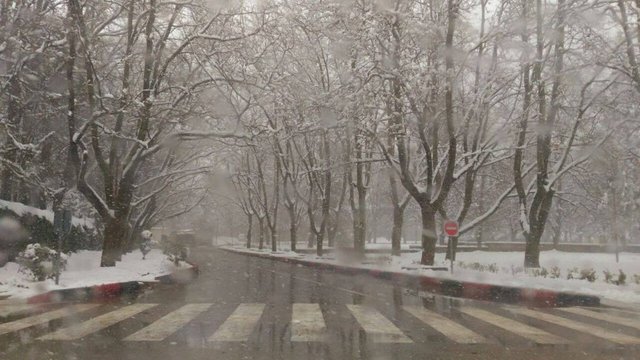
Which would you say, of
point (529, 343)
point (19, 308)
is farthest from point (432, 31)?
point (19, 308)

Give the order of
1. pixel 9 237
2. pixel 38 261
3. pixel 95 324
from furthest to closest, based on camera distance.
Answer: pixel 9 237 < pixel 38 261 < pixel 95 324

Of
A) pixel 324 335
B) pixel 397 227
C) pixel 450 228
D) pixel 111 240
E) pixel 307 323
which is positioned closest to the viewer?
pixel 324 335

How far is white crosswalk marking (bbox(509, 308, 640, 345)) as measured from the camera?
9.45 metres

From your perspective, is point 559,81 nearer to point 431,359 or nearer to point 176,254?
point 431,359

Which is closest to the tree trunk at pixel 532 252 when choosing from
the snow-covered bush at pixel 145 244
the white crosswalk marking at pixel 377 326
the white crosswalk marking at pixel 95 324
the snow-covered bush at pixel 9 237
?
the white crosswalk marking at pixel 377 326

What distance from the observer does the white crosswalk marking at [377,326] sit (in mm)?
9105

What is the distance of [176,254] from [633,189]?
3687 cm

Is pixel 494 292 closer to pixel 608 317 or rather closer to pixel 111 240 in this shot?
pixel 608 317

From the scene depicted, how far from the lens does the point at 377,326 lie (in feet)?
34.0

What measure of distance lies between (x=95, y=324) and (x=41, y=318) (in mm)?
1413

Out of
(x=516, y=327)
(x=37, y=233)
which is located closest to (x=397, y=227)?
(x=37, y=233)

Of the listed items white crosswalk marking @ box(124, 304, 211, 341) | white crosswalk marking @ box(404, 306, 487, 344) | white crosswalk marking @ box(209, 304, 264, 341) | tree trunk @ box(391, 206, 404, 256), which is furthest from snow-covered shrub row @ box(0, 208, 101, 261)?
tree trunk @ box(391, 206, 404, 256)

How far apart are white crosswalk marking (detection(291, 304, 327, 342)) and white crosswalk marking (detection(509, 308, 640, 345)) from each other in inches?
181

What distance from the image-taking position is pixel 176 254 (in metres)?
29.8
